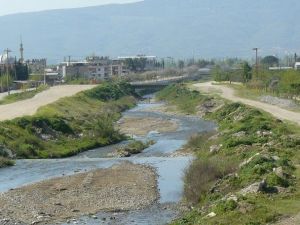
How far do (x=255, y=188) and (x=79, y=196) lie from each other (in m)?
10.1

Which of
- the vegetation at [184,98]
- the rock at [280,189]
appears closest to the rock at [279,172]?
the rock at [280,189]

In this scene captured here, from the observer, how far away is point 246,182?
86.3 feet

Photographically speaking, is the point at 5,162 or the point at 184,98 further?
the point at 184,98

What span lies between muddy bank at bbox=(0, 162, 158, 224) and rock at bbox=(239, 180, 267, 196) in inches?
218

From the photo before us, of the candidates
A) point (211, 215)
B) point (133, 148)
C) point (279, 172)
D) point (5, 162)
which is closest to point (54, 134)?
point (133, 148)

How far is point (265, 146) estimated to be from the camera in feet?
121

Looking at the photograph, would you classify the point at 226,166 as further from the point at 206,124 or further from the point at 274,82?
the point at 274,82

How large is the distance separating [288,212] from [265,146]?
52.2 feet

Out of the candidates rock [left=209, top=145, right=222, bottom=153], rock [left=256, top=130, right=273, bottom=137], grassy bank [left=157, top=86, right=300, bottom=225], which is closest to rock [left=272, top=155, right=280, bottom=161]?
grassy bank [left=157, top=86, right=300, bottom=225]

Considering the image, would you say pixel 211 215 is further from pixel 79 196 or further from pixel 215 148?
pixel 215 148

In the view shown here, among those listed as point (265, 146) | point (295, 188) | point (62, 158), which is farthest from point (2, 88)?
point (295, 188)

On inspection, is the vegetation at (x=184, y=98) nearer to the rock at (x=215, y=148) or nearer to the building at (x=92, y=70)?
the rock at (x=215, y=148)

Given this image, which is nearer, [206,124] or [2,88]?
[206,124]

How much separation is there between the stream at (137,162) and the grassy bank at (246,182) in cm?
167
